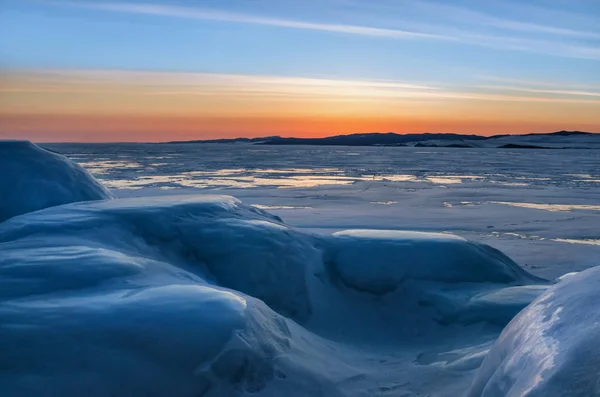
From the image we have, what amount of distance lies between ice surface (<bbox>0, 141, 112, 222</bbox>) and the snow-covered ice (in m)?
0.03

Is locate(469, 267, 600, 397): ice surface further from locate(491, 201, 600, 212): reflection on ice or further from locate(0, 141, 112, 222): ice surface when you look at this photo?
locate(491, 201, 600, 212): reflection on ice

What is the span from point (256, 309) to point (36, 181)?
3607 mm

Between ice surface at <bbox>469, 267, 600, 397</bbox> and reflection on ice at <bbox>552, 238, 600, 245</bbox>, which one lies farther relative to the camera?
reflection on ice at <bbox>552, 238, 600, 245</bbox>

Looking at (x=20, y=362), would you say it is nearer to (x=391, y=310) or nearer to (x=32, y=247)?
(x=32, y=247)

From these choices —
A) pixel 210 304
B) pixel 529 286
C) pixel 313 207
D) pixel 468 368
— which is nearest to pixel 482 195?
pixel 313 207

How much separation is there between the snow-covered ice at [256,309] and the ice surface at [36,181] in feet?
0.10

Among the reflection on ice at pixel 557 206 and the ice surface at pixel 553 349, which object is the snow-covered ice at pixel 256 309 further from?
the reflection on ice at pixel 557 206

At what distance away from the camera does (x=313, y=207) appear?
9516 millimetres

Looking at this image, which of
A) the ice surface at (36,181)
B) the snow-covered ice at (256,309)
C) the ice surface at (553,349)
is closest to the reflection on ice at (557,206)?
the snow-covered ice at (256,309)

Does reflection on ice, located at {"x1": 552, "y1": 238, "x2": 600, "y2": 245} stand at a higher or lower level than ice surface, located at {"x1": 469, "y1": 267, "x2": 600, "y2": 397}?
lower

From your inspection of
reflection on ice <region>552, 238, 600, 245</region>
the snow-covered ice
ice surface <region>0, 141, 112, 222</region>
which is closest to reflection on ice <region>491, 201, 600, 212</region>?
reflection on ice <region>552, 238, 600, 245</region>

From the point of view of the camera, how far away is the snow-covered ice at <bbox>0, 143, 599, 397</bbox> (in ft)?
7.13

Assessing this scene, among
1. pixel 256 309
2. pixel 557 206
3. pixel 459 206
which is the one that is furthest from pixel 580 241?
pixel 256 309

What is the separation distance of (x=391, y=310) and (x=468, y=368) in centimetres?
120
